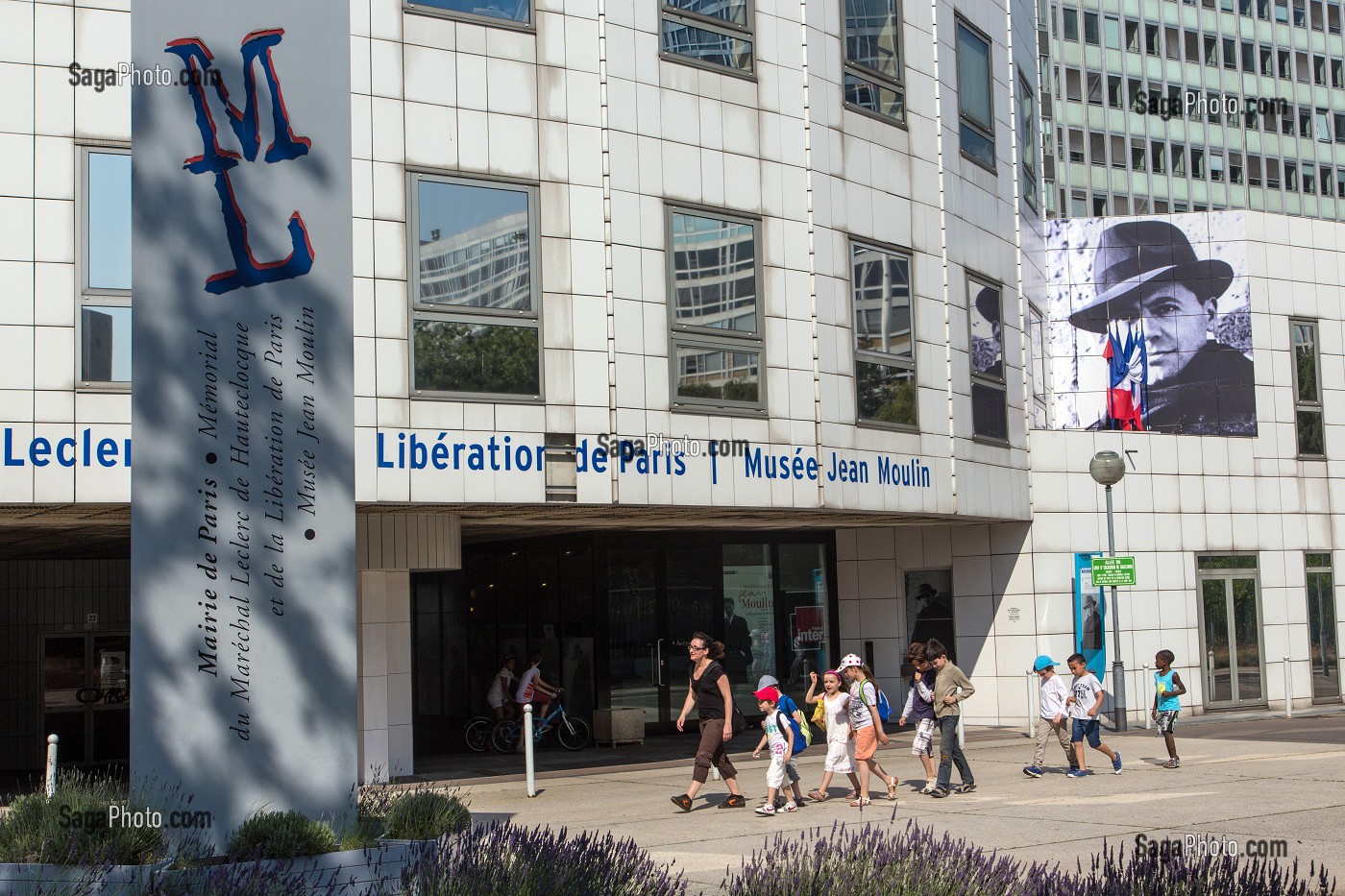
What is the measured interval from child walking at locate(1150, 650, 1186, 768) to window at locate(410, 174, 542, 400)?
27.9 feet

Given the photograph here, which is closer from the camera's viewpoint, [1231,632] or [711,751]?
[711,751]

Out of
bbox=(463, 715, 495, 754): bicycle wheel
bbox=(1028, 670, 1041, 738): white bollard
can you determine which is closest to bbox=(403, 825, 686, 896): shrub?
bbox=(463, 715, 495, 754): bicycle wheel

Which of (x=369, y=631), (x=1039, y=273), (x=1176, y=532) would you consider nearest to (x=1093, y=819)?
(x=369, y=631)

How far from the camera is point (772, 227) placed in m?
20.4

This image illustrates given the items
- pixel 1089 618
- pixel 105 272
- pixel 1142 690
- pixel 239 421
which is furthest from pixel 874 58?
pixel 239 421

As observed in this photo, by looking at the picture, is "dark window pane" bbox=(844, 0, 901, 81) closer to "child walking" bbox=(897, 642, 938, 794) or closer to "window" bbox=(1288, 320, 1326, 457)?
"child walking" bbox=(897, 642, 938, 794)

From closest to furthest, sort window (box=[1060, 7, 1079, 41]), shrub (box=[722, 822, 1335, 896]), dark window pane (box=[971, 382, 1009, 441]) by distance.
A: shrub (box=[722, 822, 1335, 896]) < dark window pane (box=[971, 382, 1009, 441]) < window (box=[1060, 7, 1079, 41])

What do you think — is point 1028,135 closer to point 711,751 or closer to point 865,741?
point 865,741

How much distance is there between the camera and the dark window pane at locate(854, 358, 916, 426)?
21.5m

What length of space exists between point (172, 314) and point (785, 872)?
4.53m

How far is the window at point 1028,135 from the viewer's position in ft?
92.3

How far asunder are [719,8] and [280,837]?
1459 cm

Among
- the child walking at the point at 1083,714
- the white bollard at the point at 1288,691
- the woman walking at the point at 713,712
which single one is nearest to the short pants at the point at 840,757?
the woman walking at the point at 713,712

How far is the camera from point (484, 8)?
18.2 metres
